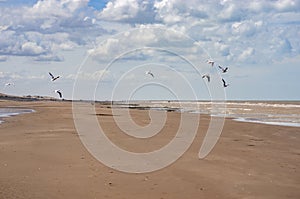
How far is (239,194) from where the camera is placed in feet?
33.9

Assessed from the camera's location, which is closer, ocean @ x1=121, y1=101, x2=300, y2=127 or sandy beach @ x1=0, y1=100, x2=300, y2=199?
sandy beach @ x1=0, y1=100, x2=300, y2=199

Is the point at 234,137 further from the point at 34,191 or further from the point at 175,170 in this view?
the point at 34,191

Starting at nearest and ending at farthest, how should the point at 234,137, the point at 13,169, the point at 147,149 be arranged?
1. the point at 13,169
2. the point at 147,149
3. the point at 234,137

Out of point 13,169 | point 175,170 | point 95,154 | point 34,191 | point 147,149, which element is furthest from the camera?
point 147,149

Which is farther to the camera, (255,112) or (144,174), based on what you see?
(255,112)

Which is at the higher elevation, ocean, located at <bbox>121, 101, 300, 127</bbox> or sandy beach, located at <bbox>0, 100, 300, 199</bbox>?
ocean, located at <bbox>121, 101, 300, 127</bbox>

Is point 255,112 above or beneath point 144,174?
above

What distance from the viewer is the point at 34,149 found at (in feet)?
51.5

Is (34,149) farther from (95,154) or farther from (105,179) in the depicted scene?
(105,179)

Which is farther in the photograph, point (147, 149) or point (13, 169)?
point (147, 149)

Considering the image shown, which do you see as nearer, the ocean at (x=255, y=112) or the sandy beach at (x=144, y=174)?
the sandy beach at (x=144, y=174)

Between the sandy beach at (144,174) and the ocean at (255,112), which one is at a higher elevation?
the ocean at (255,112)

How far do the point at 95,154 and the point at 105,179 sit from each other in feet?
13.0

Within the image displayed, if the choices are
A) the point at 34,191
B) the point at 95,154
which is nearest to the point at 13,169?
the point at 34,191
